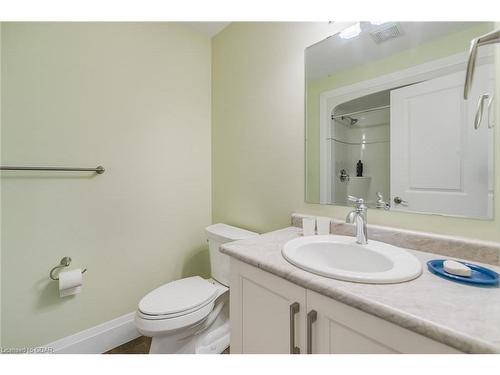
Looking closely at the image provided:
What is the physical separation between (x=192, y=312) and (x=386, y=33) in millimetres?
1636

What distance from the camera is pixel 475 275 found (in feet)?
2.12

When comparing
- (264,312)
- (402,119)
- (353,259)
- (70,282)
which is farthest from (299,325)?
(70,282)

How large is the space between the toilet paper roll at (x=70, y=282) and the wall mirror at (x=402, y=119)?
4.52 ft

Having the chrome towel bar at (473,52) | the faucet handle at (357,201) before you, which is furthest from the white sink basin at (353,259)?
the chrome towel bar at (473,52)

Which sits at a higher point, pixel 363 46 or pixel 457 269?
pixel 363 46

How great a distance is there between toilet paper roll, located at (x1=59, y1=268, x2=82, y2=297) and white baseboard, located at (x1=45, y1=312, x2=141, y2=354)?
310mm

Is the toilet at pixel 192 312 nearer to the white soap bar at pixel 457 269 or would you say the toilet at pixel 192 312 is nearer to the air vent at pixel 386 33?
the white soap bar at pixel 457 269

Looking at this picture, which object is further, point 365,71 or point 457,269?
point 365,71

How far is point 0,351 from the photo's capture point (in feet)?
3.67

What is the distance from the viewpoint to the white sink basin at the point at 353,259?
2.08 ft

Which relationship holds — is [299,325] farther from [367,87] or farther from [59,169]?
[59,169]

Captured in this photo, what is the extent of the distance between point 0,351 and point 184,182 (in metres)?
1.30

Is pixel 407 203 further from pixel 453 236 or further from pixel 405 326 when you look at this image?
pixel 405 326

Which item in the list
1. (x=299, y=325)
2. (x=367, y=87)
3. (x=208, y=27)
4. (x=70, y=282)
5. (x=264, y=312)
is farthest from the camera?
(x=208, y=27)
